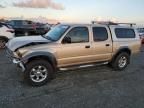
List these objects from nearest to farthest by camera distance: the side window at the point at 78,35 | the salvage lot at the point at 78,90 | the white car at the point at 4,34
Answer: the salvage lot at the point at 78,90, the side window at the point at 78,35, the white car at the point at 4,34

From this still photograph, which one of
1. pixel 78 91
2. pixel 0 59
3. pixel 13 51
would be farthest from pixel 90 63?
pixel 0 59

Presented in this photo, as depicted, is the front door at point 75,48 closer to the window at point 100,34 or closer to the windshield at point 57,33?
the windshield at point 57,33

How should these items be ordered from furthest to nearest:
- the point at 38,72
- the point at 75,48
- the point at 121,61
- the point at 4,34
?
the point at 4,34 → the point at 121,61 → the point at 75,48 → the point at 38,72

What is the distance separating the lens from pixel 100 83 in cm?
672

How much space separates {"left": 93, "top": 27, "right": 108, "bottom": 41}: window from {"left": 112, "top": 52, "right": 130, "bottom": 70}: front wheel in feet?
3.68

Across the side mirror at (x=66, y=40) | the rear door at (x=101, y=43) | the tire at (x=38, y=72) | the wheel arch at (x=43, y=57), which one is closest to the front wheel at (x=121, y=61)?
the rear door at (x=101, y=43)

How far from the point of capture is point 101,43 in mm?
7559

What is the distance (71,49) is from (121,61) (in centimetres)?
276

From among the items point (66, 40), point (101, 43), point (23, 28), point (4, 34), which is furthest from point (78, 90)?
point (23, 28)

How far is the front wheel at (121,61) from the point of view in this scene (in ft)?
27.3

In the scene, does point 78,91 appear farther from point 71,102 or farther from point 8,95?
point 8,95

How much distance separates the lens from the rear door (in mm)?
7414

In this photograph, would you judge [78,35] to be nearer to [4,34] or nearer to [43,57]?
[43,57]

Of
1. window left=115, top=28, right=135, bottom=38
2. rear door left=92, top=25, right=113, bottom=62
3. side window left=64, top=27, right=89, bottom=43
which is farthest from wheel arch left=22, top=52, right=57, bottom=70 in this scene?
window left=115, top=28, right=135, bottom=38
